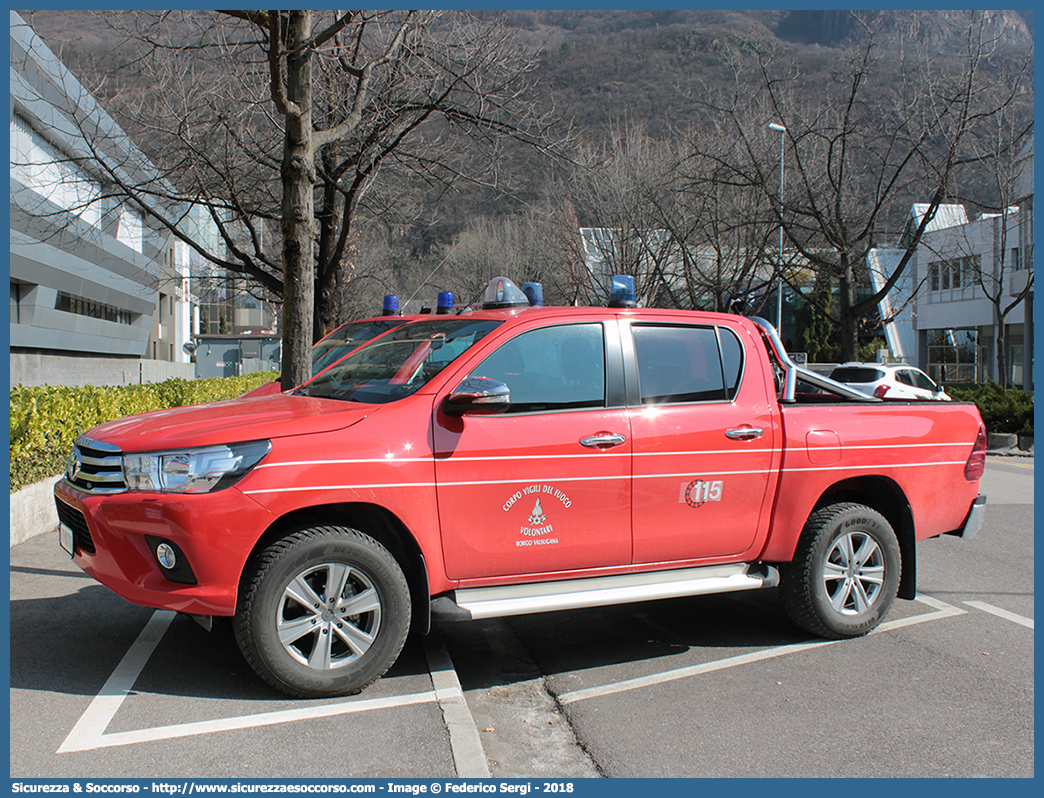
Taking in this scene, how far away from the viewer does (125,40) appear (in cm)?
1099

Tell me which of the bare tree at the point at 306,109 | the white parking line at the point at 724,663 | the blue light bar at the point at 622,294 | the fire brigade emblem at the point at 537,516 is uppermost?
the bare tree at the point at 306,109

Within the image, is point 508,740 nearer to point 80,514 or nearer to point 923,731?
point 923,731

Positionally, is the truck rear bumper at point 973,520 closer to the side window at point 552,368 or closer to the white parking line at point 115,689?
the side window at point 552,368

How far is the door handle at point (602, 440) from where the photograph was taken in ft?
15.6

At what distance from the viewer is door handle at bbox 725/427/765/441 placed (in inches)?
203

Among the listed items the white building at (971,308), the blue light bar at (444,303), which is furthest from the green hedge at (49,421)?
the white building at (971,308)

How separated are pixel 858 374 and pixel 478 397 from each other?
17566mm

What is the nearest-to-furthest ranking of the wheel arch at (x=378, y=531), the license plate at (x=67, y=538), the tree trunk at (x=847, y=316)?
the wheel arch at (x=378, y=531)
the license plate at (x=67, y=538)
the tree trunk at (x=847, y=316)

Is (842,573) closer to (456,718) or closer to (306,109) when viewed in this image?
(456,718)

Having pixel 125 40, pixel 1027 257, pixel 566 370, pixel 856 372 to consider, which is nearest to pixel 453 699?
pixel 566 370


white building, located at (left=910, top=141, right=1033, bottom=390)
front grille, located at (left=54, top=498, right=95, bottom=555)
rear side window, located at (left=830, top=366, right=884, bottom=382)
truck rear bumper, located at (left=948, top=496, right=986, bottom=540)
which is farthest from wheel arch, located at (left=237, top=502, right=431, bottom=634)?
white building, located at (left=910, top=141, right=1033, bottom=390)

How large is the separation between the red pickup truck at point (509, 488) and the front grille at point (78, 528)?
16mm

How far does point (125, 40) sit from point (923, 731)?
11.3 metres

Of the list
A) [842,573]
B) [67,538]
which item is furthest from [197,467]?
[842,573]
